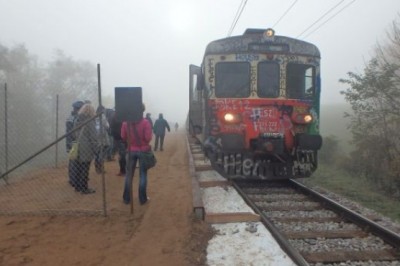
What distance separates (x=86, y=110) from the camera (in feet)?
27.7

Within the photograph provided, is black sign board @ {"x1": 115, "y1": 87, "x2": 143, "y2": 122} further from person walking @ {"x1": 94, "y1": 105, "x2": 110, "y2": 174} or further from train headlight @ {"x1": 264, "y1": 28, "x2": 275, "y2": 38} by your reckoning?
train headlight @ {"x1": 264, "y1": 28, "x2": 275, "y2": 38}

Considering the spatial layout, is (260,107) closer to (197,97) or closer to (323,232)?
(197,97)

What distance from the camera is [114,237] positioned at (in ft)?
20.0

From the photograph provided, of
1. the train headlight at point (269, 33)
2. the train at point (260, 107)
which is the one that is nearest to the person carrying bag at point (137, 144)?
the train at point (260, 107)

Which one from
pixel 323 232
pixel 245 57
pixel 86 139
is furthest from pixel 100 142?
pixel 245 57

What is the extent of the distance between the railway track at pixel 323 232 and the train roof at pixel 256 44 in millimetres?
3403

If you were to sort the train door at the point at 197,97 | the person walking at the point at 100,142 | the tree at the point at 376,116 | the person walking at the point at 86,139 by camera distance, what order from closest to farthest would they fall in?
the person walking at the point at 100,142 < the person walking at the point at 86,139 < the train door at the point at 197,97 < the tree at the point at 376,116

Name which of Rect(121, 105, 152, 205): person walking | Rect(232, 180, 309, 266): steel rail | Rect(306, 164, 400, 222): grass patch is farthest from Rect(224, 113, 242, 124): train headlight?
Rect(306, 164, 400, 222): grass patch

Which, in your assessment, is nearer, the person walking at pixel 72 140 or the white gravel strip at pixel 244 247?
the white gravel strip at pixel 244 247

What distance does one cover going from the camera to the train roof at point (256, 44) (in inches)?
400

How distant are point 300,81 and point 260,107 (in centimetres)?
127

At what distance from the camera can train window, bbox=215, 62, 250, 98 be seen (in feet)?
33.1

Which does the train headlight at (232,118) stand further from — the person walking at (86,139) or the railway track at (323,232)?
the person walking at (86,139)

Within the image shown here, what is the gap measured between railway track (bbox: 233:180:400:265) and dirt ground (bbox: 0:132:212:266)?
120 centimetres
